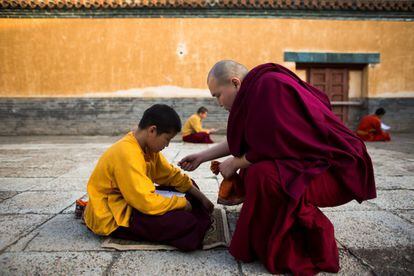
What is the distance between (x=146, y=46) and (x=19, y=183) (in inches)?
269

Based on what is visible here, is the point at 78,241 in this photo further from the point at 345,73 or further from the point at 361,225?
the point at 345,73

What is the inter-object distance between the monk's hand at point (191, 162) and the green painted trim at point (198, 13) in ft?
26.7

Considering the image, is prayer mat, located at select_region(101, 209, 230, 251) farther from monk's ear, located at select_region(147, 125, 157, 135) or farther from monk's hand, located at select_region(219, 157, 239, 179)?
monk's ear, located at select_region(147, 125, 157, 135)

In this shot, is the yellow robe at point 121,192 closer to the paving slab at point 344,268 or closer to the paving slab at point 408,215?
the paving slab at point 344,268

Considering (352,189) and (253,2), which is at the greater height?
(253,2)

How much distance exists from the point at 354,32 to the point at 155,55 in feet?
19.9

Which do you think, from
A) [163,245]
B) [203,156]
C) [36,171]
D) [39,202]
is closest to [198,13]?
[36,171]

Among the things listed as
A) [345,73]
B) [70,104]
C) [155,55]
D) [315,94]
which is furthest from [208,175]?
[345,73]

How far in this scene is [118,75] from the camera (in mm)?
9664

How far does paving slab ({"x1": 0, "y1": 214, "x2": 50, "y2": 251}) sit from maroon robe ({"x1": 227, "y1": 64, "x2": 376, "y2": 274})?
1424mm

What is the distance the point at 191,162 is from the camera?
2369 millimetres

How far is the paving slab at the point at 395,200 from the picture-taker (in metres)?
2.79

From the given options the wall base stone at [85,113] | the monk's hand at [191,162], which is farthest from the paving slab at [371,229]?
the wall base stone at [85,113]

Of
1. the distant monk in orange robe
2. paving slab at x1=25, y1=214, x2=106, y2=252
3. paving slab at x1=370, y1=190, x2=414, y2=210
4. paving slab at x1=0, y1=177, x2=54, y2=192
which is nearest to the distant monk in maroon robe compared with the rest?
paving slab at x1=25, y1=214, x2=106, y2=252
